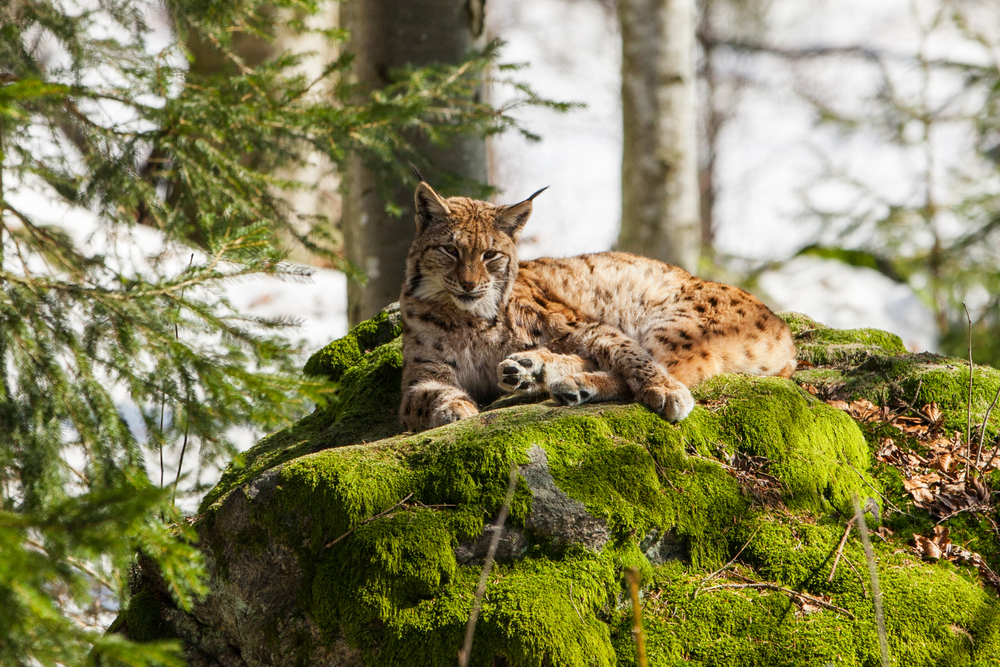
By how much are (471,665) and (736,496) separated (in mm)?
1331

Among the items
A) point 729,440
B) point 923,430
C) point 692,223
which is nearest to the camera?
point 729,440

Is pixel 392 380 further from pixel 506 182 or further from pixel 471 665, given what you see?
pixel 506 182

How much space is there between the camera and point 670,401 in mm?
3381

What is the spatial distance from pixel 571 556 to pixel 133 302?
185 centimetres

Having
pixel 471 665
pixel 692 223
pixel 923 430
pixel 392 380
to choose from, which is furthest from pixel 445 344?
pixel 692 223

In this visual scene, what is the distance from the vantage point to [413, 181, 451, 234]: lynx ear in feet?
13.8

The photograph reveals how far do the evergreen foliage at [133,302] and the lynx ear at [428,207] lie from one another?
815mm

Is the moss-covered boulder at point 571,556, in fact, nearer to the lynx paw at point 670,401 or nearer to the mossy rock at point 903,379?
the lynx paw at point 670,401

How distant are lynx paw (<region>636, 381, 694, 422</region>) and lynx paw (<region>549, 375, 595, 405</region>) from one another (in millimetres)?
314

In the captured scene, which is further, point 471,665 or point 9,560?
point 471,665

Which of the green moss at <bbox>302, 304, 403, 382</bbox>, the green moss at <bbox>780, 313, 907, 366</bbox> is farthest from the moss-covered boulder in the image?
the green moss at <bbox>302, 304, 403, 382</bbox>

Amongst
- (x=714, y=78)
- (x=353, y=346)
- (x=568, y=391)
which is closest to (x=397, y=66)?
(x=353, y=346)

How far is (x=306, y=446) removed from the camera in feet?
14.0

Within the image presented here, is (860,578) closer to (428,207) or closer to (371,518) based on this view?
(371,518)
